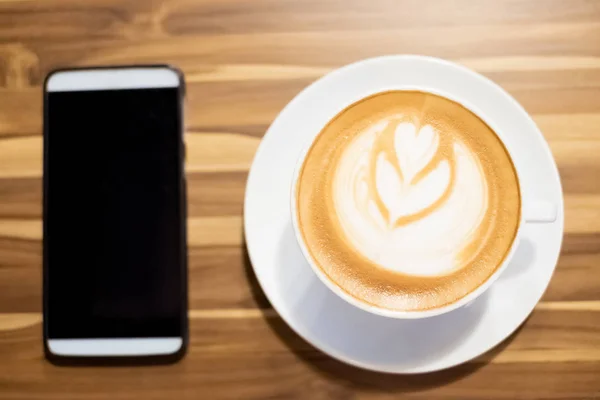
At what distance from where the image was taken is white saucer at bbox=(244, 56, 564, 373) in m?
0.58

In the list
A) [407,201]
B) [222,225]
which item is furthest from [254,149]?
[407,201]

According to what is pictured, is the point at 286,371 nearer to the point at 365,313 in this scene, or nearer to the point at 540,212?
the point at 365,313

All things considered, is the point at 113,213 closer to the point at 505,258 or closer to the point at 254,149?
the point at 254,149

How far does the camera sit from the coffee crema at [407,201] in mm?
509

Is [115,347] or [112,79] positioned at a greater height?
[112,79]

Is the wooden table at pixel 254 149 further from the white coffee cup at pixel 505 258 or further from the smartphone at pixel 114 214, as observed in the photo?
the white coffee cup at pixel 505 258

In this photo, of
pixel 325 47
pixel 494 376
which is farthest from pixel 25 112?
pixel 494 376

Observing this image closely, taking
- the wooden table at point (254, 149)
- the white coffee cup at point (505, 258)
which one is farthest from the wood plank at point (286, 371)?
the white coffee cup at point (505, 258)

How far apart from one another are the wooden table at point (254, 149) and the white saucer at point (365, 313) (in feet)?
0.15

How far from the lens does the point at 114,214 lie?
2.13 ft

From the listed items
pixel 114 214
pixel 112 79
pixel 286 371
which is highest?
pixel 112 79

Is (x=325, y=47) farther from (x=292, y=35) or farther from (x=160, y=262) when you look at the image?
(x=160, y=262)

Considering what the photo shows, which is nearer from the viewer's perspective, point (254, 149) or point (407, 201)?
point (407, 201)

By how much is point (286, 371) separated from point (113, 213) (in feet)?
0.76
